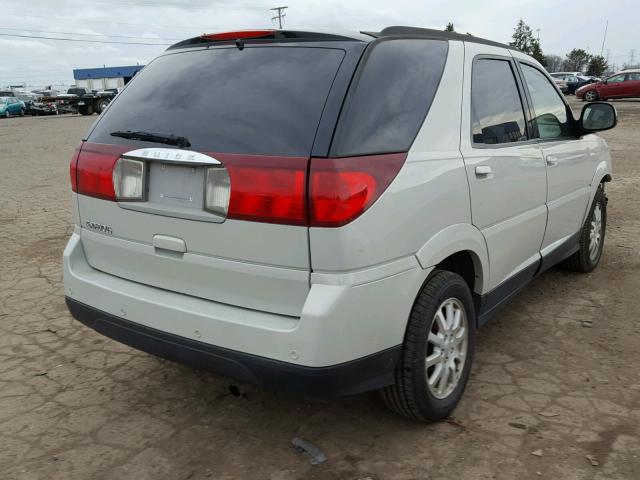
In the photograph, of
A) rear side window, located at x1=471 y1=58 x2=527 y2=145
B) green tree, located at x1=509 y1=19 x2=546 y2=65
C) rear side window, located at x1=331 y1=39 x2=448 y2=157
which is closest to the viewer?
rear side window, located at x1=331 y1=39 x2=448 y2=157

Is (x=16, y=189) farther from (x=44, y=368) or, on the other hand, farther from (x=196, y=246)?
(x=196, y=246)

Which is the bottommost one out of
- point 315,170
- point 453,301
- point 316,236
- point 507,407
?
point 507,407

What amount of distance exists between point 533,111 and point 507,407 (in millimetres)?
1867

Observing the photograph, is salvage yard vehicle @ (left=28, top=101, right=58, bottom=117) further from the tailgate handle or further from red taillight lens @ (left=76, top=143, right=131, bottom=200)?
the tailgate handle

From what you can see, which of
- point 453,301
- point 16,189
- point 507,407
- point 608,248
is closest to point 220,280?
point 453,301

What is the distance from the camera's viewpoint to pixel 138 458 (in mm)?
2580

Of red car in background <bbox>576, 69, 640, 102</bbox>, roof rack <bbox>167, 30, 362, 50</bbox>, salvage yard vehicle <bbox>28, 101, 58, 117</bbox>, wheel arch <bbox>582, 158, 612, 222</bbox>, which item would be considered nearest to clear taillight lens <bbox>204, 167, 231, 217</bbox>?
roof rack <bbox>167, 30, 362, 50</bbox>

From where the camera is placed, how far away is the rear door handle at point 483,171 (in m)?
2.81

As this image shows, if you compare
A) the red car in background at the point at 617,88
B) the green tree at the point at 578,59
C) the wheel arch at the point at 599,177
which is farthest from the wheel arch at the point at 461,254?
the green tree at the point at 578,59

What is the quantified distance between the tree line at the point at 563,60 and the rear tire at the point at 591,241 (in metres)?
48.4

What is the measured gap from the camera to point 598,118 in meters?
4.21

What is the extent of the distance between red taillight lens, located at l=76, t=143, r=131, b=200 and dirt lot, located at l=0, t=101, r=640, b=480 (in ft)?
3.70

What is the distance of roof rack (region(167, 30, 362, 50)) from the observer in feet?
7.97

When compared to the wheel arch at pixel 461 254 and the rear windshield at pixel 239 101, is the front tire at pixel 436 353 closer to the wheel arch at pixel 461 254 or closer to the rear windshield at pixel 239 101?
the wheel arch at pixel 461 254
